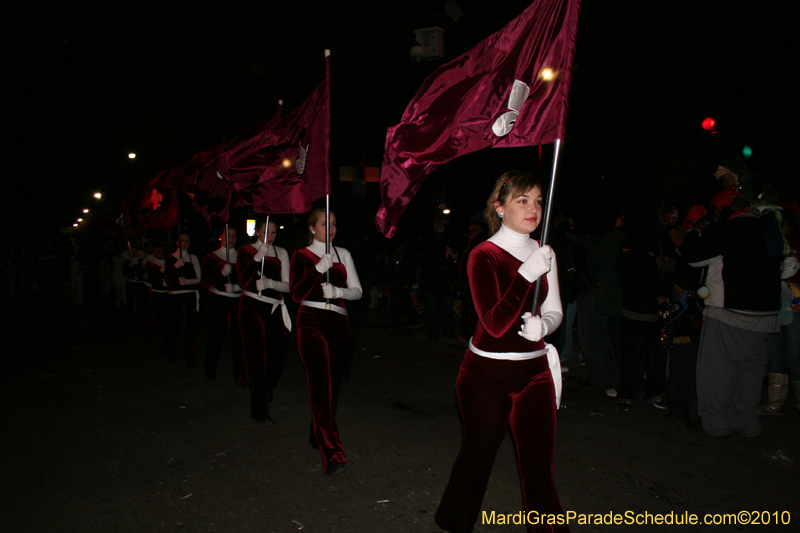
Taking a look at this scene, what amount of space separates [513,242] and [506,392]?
780 mm

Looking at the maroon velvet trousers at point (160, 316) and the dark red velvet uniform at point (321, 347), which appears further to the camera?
the maroon velvet trousers at point (160, 316)

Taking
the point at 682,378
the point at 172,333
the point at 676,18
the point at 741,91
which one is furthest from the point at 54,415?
the point at 741,91

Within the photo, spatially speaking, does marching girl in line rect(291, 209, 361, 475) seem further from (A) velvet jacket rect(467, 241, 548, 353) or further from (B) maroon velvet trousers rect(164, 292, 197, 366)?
(B) maroon velvet trousers rect(164, 292, 197, 366)

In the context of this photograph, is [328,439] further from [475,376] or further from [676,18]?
[676,18]

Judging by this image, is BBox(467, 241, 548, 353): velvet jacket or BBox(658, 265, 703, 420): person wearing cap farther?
BBox(658, 265, 703, 420): person wearing cap

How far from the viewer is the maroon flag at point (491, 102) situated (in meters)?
3.50

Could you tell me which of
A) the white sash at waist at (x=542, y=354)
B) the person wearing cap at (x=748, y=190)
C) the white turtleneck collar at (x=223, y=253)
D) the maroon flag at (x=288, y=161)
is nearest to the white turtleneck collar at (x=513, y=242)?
the white sash at waist at (x=542, y=354)

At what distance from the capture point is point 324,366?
4.80 m

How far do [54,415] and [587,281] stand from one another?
6.38m

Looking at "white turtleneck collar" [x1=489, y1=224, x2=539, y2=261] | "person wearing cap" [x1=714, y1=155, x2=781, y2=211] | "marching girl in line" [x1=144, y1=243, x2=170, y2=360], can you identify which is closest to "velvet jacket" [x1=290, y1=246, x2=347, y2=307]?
"white turtleneck collar" [x1=489, y1=224, x2=539, y2=261]

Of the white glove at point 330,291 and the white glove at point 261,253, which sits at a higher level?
the white glove at point 261,253

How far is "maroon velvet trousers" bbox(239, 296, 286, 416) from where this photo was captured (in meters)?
6.15

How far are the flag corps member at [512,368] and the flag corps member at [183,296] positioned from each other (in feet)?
21.3

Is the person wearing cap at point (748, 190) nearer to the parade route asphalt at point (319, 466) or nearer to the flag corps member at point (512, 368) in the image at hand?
the parade route asphalt at point (319, 466)
